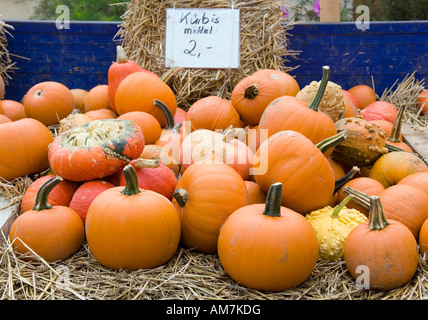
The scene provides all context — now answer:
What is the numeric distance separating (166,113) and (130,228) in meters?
1.16

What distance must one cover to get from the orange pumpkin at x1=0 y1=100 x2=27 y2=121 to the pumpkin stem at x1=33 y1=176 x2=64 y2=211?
1426mm

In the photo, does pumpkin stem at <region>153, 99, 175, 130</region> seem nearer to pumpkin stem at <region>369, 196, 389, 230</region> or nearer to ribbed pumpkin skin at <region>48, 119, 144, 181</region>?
ribbed pumpkin skin at <region>48, 119, 144, 181</region>

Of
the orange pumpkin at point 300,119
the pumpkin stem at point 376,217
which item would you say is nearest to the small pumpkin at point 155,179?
the orange pumpkin at point 300,119

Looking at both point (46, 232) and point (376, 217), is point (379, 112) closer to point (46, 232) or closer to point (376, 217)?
point (376, 217)

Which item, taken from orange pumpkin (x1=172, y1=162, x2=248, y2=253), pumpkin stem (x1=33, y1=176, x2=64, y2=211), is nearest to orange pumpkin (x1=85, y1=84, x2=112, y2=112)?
pumpkin stem (x1=33, y1=176, x2=64, y2=211)

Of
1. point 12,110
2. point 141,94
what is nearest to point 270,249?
point 141,94

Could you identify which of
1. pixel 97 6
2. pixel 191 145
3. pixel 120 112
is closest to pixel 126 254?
pixel 191 145

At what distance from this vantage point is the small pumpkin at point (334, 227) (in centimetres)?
181

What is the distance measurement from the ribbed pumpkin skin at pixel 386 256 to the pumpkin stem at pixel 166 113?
142 cm

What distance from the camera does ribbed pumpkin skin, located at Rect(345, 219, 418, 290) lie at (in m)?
1.59

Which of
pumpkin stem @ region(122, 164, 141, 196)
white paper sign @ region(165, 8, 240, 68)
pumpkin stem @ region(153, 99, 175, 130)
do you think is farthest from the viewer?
white paper sign @ region(165, 8, 240, 68)

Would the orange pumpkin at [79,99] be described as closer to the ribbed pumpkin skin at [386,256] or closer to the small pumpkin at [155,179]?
the small pumpkin at [155,179]

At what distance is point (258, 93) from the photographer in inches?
103

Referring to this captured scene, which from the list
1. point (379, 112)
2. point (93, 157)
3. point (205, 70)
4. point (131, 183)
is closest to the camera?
point (131, 183)
